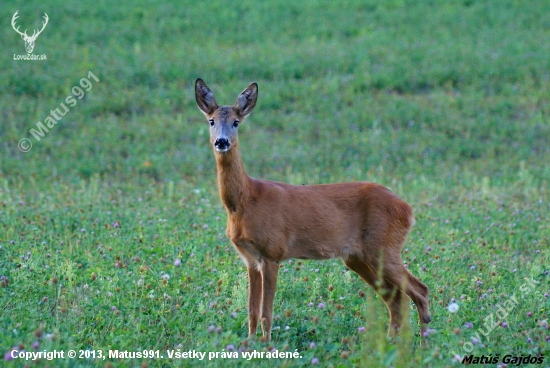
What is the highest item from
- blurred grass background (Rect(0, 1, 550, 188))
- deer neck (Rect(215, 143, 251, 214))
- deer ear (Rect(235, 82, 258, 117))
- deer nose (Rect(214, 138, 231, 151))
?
deer ear (Rect(235, 82, 258, 117))

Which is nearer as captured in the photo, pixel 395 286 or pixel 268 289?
pixel 268 289

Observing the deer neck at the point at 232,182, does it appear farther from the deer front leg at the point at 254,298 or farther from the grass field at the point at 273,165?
the grass field at the point at 273,165

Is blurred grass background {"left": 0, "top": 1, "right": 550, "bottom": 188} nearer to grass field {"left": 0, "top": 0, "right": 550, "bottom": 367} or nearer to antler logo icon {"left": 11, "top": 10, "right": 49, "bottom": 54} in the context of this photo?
grass field {"left": 0, "top": 0, "right": 550, "bottom": 367}

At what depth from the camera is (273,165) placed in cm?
1366

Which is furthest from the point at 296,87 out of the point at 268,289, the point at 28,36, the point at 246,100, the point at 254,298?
the point at 268,289

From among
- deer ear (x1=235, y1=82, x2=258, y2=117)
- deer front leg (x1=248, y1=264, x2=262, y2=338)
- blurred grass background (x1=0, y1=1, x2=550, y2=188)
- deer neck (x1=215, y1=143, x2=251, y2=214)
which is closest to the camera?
deer front leg (x1=248, y1=264, x2=262, y2=338)

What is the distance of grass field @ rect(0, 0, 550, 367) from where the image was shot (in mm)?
5543

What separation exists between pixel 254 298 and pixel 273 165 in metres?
7.86

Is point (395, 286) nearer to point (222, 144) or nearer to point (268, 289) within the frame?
point (268, 289)

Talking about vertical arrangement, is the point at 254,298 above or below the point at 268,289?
below

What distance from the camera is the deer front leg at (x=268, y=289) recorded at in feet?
18.5

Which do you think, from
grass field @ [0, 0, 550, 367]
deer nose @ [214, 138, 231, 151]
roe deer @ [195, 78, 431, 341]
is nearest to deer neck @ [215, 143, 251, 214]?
roe deer @ [195, 78, 431, 341]

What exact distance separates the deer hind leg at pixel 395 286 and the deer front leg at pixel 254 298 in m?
0.86

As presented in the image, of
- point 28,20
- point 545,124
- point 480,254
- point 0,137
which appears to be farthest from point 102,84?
point 480,254
